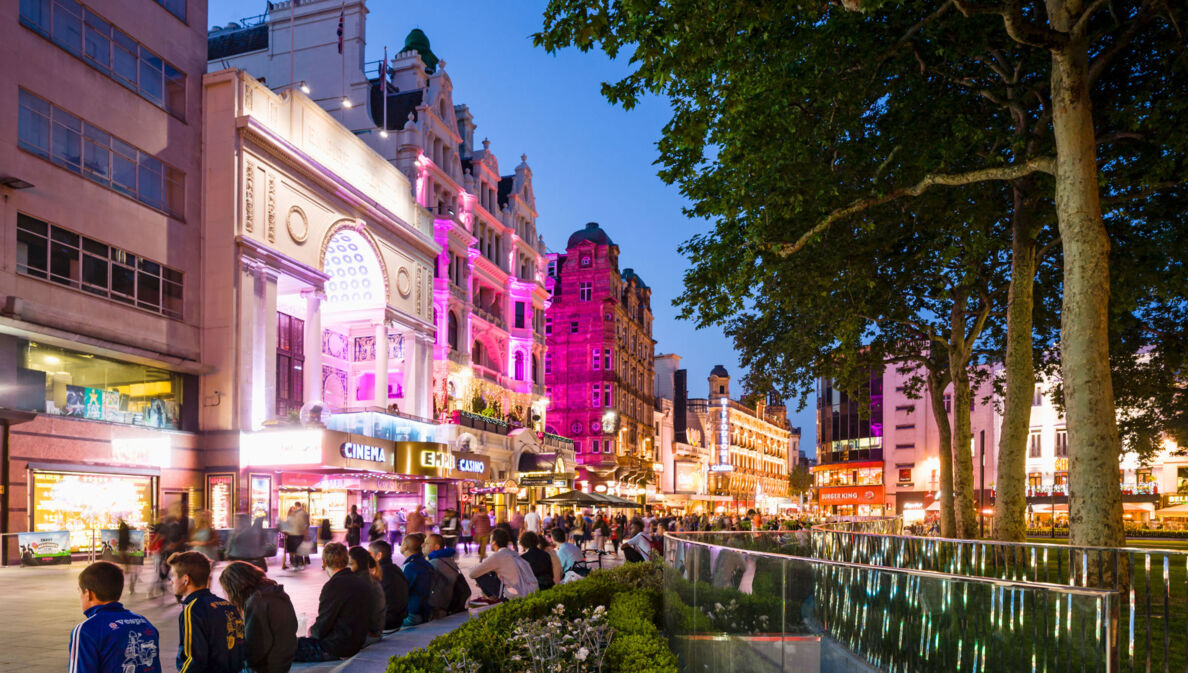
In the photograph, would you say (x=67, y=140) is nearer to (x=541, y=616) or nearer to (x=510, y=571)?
(x=510, y=571)

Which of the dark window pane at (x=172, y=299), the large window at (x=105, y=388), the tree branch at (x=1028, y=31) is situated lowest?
the large window at (x=105, y=388)

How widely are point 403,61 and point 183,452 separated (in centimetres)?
2973

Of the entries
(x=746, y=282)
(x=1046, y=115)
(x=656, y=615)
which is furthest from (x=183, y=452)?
(x=1046, y=115)

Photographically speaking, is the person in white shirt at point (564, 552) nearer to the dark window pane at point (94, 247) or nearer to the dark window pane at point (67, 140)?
the dark window pane at point (94, 247)

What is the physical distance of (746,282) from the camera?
1881 cm

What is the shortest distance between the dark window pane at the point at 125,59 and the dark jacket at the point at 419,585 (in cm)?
2348

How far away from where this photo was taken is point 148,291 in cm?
3069

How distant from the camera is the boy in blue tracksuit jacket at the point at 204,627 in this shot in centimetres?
657

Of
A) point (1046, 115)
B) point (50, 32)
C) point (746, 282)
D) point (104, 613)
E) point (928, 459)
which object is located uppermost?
point (50, 32)

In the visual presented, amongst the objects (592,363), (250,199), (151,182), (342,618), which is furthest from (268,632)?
(592,363)

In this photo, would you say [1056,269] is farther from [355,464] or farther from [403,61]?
[403,61]

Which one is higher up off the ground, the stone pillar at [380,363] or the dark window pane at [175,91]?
the dark window pane at [175,91]

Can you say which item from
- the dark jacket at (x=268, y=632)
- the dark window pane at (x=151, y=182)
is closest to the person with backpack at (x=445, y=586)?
the dark jacket at (x=268, y=632)

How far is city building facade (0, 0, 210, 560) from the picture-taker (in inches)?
1011
